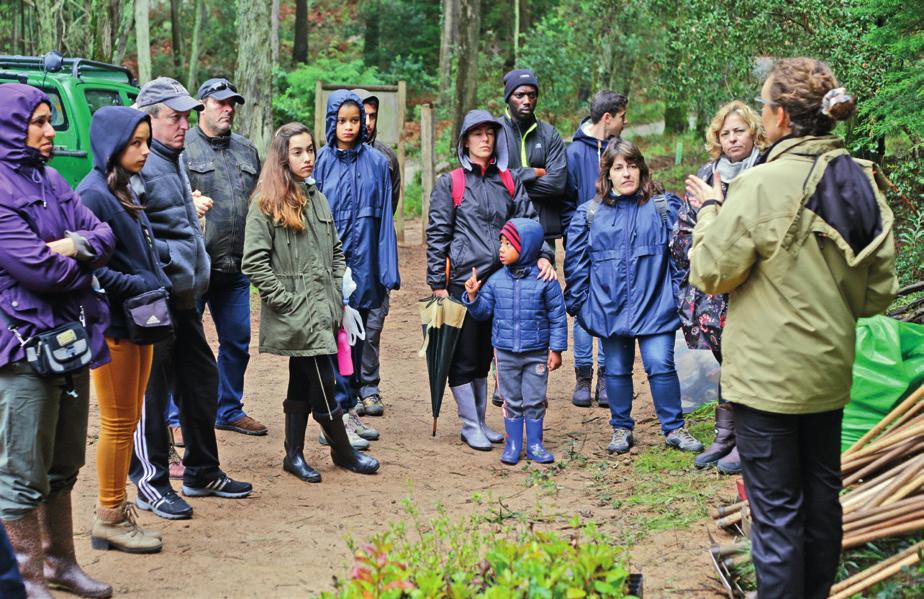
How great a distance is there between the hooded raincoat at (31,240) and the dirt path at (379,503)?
1300 millimetres

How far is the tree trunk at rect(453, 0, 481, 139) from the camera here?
54.3 ft

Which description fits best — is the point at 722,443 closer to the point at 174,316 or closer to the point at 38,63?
the point at 174,316

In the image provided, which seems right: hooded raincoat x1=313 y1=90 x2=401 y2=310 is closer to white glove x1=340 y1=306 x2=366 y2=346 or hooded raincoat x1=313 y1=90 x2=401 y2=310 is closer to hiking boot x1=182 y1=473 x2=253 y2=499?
white glove x1=340 y1=306 x2=366 y2=346

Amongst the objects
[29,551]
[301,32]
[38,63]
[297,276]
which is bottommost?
[29,551]

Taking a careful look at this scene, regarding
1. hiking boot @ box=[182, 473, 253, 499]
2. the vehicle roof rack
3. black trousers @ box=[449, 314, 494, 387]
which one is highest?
the vehicle roof rack

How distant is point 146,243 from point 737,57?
415 inches

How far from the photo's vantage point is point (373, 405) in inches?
306

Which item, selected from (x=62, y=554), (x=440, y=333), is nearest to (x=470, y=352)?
(x=440, y=333)

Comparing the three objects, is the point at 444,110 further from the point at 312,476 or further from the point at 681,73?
the point at 312,476

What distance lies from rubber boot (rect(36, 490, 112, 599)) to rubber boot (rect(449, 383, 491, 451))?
2983 millimetres

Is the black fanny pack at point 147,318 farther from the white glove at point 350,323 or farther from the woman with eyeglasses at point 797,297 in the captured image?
the woman with eyeglasses at point 797,297

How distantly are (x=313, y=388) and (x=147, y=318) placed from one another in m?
1.61

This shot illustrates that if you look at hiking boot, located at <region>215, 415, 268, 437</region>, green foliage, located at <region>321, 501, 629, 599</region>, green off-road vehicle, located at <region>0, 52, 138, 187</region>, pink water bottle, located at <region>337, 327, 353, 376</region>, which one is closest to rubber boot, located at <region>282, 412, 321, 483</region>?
pink water bottle, located at <region>337, 327, 353, 376</region>

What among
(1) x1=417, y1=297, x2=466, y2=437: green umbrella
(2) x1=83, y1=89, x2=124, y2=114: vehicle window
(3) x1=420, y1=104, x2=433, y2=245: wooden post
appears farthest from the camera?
(3) x1=420, y1=104, x2=433, y2=245: wooden post
